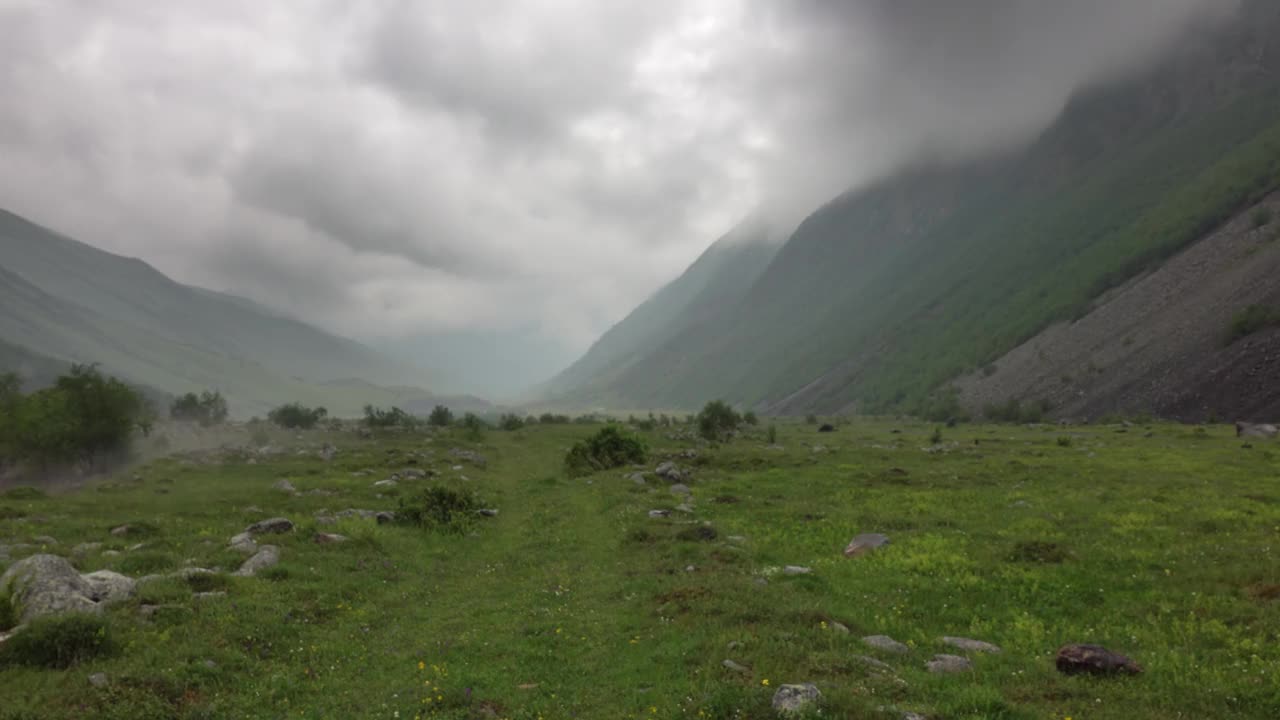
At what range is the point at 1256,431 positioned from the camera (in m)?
56.3

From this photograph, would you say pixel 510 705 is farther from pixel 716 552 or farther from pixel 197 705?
pixel 716 552

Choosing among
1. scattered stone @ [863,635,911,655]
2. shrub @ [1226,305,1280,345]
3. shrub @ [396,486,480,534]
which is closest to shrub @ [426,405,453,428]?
shrub @ [396,486,480,534]

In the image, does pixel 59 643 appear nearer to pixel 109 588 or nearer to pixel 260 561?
pixel 109 588

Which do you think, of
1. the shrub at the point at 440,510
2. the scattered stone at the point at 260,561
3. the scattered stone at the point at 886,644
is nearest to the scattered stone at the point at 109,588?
the scattered stone at the point at 260,561

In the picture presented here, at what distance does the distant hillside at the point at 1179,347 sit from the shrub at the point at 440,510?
97378mm

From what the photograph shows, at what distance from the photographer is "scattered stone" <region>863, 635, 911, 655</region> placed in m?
14.7

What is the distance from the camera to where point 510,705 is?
1301cm

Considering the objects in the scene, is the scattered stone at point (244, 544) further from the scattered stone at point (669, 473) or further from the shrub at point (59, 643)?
the scattered stone at point (669, 473)

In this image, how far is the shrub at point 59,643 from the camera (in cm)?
1330

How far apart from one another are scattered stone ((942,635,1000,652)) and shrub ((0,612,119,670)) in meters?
20.1

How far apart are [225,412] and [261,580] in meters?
167

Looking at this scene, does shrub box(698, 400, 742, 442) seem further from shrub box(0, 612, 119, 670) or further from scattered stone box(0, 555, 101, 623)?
shrub box(0, 612, 119, 670)

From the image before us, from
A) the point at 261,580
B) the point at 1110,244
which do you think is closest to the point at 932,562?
the point at 261,580

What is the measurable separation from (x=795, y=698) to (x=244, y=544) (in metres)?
23.5
